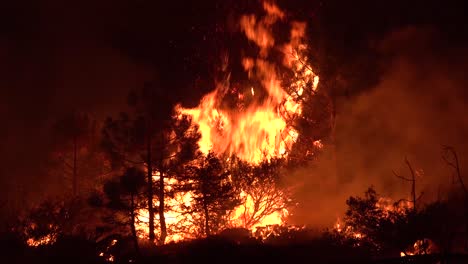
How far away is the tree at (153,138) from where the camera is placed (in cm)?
1634

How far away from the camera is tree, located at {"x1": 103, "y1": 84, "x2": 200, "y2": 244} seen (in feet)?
53.6

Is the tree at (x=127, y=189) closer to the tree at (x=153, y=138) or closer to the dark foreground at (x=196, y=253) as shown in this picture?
the dark foreground at (x=196, y=253)

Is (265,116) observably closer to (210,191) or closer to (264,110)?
(264,110)

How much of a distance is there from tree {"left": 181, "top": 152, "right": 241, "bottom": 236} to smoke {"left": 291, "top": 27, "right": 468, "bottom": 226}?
3969 millimetres

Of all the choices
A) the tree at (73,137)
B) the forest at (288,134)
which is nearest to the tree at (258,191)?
the forest at (288,134)

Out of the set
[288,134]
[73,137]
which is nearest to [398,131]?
[288,134]

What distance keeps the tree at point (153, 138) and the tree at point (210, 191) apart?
0.75m

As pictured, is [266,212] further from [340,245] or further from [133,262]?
[133,262]

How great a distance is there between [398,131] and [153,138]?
9455 millimetres

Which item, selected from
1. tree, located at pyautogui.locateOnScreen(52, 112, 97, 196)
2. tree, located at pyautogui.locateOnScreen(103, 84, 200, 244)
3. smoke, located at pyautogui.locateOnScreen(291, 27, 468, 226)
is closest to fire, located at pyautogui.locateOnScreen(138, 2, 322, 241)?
smoke, located at pyautogui.locateOnScreen(291, 27, 468, 226)

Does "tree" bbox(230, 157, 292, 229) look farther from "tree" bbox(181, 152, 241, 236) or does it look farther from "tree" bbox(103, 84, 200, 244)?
"tree" bbox(103, 84, 200, 244)

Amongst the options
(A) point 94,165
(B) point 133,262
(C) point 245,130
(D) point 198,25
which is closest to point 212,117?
(C) point 245,130

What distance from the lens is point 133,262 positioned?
35.8 feet

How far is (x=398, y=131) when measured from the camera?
702 inches
